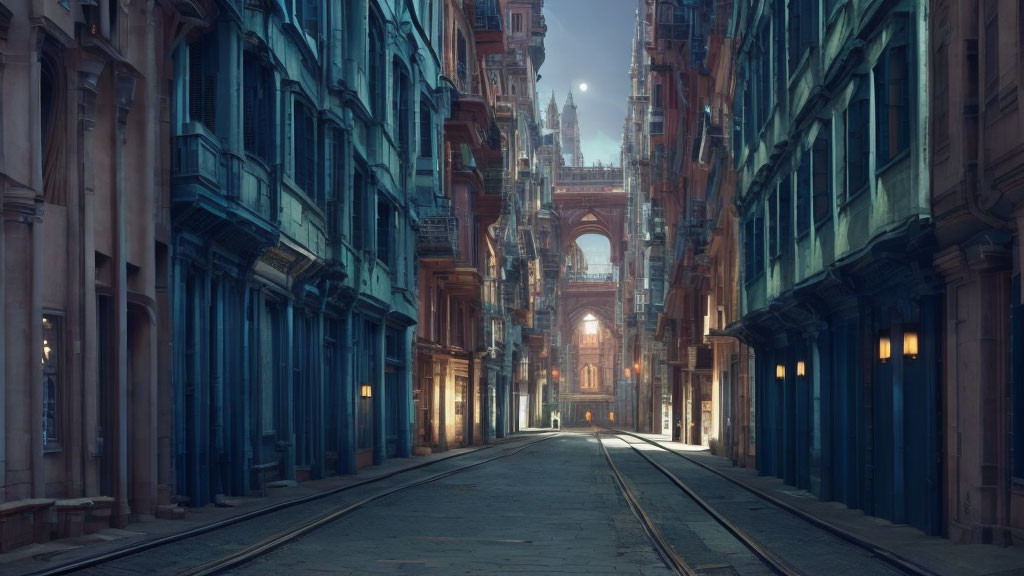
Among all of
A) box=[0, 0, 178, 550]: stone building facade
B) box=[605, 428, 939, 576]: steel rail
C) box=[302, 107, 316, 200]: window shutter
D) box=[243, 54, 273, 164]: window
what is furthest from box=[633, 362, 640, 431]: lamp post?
box=[0, 0, 178, 550]: stone building facade

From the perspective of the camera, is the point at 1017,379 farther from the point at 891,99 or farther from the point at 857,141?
the point at 857,141

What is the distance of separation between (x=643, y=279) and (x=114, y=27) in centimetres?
8011

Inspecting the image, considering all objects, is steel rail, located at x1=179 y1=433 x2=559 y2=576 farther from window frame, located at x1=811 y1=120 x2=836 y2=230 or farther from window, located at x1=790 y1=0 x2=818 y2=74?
window, located at x1=790 y1=0 x2=818 y2=74

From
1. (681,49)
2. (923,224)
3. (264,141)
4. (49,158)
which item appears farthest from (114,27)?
(681,49)

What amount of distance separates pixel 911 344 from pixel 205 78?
11143 millimetres

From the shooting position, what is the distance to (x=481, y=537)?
14680 millimetres

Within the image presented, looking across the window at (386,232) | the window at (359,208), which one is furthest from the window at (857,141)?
the window at (386,232)

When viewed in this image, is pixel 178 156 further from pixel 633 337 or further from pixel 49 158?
pixel 633 337

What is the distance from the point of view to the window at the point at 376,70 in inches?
1257

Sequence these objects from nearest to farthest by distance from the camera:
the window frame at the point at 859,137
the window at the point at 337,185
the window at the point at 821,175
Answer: the window frame at the point at 859,137 < the window at the point at 821,175 < the window at the point at 337,185

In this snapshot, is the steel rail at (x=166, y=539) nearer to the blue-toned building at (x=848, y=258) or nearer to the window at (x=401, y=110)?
the blue-toned building at (x=848, y=258)

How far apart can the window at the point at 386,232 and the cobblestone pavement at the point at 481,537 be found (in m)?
12.4

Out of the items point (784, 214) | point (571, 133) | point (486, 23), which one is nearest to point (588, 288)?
point (571, 133)

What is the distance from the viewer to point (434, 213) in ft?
130
